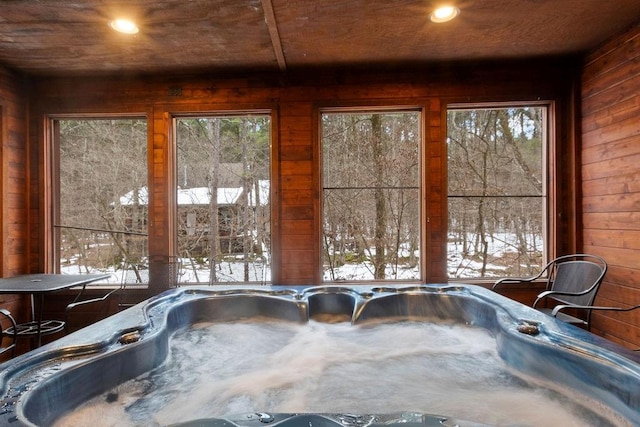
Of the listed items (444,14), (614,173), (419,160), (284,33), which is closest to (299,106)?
(284,33)

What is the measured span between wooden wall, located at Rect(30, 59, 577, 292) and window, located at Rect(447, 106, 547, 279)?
124mm

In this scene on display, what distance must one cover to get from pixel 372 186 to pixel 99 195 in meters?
2.40

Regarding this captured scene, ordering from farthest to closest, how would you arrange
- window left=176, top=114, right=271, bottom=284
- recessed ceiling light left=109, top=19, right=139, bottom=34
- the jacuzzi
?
window left=176, top=114, right=271, bottom=284, recessed ceiling light left=109, top=19, right=139, bottom=34, the jacuzzi

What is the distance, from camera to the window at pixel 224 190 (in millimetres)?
2814

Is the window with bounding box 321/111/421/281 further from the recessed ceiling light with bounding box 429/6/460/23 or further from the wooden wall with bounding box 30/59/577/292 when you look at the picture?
the recessed ceiling light with bounding box 429/6/460/23

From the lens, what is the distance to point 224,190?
2832 mm

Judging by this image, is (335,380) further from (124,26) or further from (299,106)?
(124,26)

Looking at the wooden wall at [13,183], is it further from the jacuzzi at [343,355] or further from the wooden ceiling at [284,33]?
the jacuzzi at [343,355]

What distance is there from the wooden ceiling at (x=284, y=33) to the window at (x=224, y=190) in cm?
51

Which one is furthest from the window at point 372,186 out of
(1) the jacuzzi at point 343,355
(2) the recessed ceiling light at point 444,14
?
(2) the recessed ceiling light at point 444,14

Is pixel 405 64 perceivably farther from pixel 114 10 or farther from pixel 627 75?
pixel 114 10

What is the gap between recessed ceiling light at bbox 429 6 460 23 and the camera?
187 cm

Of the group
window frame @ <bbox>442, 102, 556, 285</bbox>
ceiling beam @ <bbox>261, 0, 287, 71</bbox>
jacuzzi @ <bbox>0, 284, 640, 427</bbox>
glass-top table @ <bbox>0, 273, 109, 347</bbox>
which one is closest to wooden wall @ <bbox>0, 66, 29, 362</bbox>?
glass-top table @ <bbox>0, 273, 109, 347</bbox>

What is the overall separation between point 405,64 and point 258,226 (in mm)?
1802
